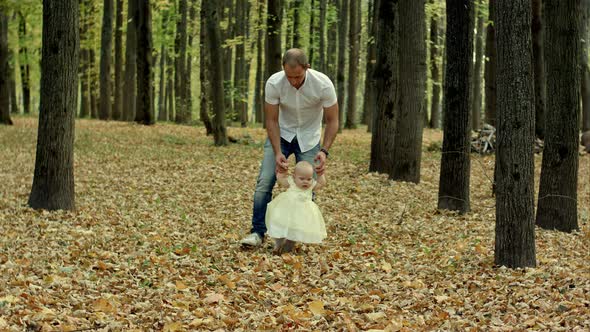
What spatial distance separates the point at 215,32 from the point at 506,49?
12.9 m

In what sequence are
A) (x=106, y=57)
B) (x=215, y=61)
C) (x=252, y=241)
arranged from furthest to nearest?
(x=106, y=57)
(x=215, y=61)
(x=252, y=241)

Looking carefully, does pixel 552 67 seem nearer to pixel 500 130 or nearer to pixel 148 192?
pixel 500 130

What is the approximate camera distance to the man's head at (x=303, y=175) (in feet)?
24.3

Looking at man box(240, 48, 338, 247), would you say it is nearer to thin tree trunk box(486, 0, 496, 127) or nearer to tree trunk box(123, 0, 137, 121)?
thin tree trunk box(486, 0, 496, 127)

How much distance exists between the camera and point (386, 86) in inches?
588

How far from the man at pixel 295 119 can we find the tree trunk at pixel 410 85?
20.6 feet

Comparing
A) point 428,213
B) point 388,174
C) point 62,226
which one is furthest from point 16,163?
point 428,213

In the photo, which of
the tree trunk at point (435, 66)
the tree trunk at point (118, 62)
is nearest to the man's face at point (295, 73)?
the tree trunk at point (435, 66)

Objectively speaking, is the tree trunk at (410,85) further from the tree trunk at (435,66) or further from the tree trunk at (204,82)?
the tree trunk at (435,66)

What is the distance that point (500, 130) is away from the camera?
6.98 metres

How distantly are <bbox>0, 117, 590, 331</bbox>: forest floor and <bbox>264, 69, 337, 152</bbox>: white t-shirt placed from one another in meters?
1.34

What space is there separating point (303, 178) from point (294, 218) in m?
0.44

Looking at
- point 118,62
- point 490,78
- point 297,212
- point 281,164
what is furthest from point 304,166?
point 118,62

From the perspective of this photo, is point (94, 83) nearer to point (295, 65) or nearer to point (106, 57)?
point (106, 57)
